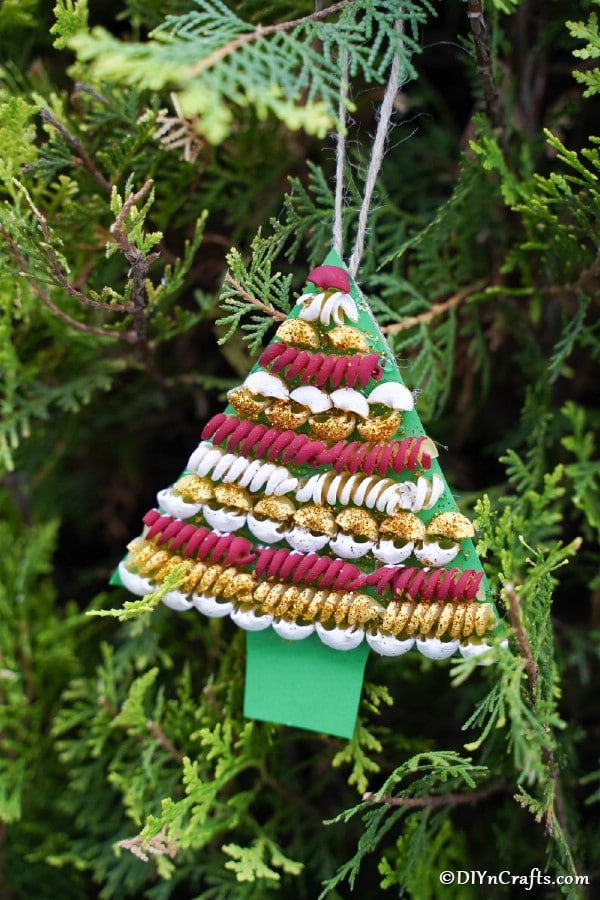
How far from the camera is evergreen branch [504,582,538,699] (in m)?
0.69

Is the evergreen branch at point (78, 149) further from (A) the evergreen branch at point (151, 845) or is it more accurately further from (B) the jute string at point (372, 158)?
(A) the evergreen branch at point (151, 845)

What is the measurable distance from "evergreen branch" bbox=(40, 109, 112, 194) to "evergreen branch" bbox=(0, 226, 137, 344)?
0.49 ft

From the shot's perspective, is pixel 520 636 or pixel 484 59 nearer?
pixel 520 636

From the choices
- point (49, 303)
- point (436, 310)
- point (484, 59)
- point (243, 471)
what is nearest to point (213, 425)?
point (243, 471)

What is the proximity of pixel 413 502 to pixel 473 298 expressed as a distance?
40cm

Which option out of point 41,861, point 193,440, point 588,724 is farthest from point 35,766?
point 588,724

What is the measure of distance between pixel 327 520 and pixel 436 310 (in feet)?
1.32

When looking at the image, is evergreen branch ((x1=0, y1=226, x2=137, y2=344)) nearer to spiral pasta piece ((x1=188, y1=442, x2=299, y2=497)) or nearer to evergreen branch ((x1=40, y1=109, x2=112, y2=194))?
evergreen branch ((x1=40, y1=109, x2=112, y2=194))

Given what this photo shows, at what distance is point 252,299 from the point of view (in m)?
0.83

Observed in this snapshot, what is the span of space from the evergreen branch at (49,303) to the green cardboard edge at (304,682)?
425mm

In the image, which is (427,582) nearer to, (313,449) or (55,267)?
(313,449)

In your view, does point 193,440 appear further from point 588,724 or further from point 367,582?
point 588,724

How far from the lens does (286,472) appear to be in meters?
0.81

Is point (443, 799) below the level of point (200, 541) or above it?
below
